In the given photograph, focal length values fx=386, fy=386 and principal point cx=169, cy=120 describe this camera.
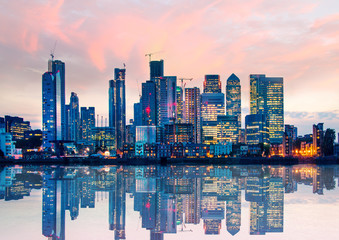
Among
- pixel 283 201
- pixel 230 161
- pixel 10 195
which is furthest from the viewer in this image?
pixel 230 161

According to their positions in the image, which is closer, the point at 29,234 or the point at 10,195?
the point at 29,234

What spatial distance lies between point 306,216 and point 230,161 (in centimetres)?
15873

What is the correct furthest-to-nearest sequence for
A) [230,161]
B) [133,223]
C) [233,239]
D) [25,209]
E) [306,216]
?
[230,161], [25,209], [306,216], [133,223], [233,239]

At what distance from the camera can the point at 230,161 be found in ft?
599

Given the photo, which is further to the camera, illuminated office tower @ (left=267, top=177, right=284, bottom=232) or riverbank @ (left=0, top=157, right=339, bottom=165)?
riverbank @ (left=0, top=157, right=339, bottom=165)

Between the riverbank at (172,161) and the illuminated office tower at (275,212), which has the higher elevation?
the illuminated office tower at (275,212)

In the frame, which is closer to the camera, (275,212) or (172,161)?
(275,212)

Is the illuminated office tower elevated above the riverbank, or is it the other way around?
the illuminated office tower

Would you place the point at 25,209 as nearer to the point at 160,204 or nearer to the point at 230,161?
the point at 160,204

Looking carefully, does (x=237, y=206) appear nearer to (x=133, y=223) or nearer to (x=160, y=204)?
(x=160, y=204)

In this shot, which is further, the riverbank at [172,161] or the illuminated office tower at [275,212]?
the riverbank at [172,161]

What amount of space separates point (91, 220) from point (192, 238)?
786cm

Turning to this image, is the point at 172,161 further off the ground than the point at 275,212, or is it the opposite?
the point at 275,212

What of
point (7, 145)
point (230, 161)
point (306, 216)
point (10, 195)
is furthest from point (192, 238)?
point (7, 145)
